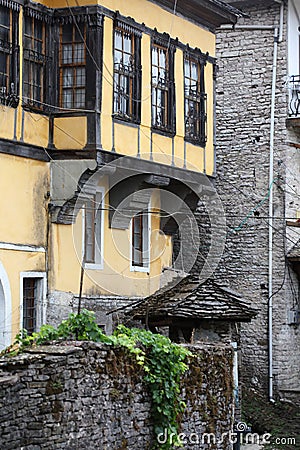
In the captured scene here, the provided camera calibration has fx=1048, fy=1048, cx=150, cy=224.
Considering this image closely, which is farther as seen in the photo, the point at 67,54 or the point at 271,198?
the point at 271,198

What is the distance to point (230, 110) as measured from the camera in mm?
25203

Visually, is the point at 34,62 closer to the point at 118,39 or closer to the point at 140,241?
the point at 118,39

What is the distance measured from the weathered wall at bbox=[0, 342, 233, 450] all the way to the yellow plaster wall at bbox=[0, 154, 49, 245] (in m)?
4.28

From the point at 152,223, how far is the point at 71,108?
4.02 m

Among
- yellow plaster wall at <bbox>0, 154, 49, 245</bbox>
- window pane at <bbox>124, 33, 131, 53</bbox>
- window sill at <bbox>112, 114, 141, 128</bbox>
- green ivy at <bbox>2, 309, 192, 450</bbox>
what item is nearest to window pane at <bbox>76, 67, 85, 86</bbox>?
window sill at <bbox>112, 114, 141, 128</bbox>

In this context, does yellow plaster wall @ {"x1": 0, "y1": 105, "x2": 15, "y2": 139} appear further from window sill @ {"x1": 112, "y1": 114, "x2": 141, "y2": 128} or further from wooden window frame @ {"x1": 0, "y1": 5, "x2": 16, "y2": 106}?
window sill @ {"x1": 112, "y1": 114, "x2": 141, "y2": 128}

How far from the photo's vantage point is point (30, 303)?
18.3m

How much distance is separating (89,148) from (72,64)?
1624 mm

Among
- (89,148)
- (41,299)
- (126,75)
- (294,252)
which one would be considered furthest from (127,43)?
(294,252)

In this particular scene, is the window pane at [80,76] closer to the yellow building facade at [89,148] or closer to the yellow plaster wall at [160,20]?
the yellow building facade at [89,148]

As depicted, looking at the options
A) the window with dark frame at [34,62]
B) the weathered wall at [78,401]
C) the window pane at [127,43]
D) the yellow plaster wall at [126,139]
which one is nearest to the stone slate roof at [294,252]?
the yellow plaster wall at [126,139]

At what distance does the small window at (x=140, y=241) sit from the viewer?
69.5ft

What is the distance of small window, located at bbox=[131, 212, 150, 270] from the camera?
2117 cm

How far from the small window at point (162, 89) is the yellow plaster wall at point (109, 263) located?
5.35 feet
